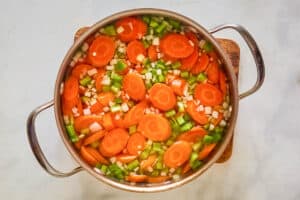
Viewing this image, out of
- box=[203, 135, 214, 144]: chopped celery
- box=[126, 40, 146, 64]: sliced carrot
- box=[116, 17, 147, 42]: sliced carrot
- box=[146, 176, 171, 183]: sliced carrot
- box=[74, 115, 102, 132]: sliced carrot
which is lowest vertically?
box=[146, 176, 171, 183]: sliced carrot

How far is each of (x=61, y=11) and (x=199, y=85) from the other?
1.25ft

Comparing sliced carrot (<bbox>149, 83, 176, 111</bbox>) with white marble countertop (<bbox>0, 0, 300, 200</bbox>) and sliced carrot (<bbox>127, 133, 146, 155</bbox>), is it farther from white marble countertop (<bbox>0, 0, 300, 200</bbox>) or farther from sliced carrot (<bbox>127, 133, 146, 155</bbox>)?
white marble countertop (<bbox>0, 0, 300, 200</bbox>)

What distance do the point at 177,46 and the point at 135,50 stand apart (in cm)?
8

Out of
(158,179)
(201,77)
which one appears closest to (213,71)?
(201,77)

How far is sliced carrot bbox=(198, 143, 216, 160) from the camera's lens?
104cm

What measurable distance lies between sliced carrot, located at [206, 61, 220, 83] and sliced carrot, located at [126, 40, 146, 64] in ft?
0.42

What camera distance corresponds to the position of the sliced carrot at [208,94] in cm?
104

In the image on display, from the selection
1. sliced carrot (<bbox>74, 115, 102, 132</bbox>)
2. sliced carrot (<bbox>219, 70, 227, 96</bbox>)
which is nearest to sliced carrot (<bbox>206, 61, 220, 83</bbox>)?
sliced carrot (<bbox>219, 70, 227, 96</bbox>)

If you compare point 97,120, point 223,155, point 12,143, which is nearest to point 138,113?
point 97,120

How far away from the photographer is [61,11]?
4.03 ft

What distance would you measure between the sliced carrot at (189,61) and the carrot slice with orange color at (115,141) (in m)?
0.17

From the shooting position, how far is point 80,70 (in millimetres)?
1049

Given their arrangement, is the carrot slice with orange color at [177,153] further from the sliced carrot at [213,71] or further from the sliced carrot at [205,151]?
the sliced carrot at [213,71]

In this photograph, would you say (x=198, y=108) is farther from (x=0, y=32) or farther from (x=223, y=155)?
(x=0, y=32)
